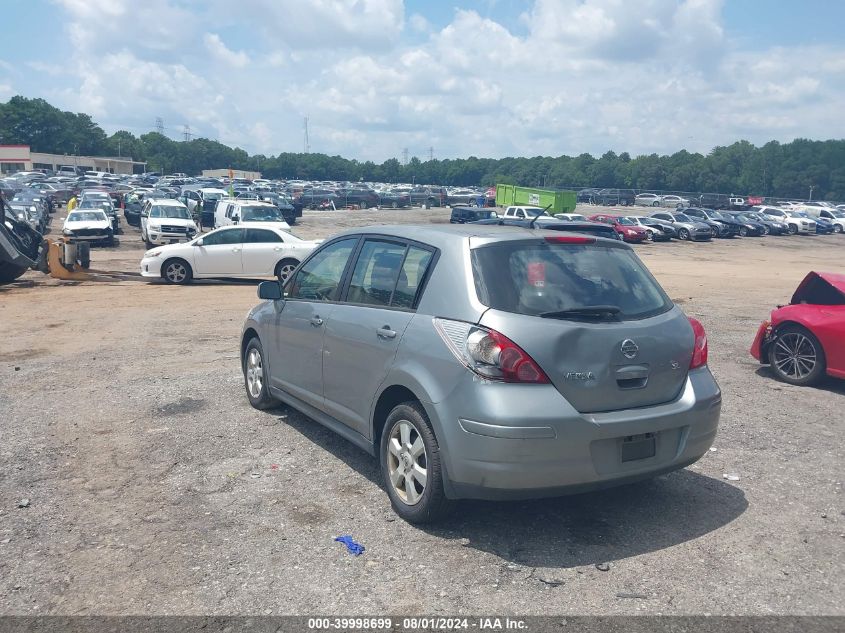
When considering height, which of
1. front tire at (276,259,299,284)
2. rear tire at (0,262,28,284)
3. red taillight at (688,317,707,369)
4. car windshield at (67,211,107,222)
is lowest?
rear tire at (0,262,28,284)

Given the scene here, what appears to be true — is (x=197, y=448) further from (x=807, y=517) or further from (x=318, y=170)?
(x=318, y=170)

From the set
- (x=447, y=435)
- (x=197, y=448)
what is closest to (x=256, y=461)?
(x=197, y=448)

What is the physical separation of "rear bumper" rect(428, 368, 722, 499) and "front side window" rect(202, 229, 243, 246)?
15017mm

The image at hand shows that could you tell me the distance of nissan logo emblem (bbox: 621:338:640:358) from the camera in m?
4.39

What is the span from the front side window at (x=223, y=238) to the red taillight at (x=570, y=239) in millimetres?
14541

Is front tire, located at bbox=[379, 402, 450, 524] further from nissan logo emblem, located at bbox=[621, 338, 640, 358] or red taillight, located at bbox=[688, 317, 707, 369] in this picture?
red taillight, located at bbox=[688, 317, 707, 369]

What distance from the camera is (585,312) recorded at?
445 centimetres

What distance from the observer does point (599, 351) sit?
14.2 feet

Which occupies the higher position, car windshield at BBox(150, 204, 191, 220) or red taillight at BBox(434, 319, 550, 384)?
red taillight at BBox(434, 319, 550, 384)

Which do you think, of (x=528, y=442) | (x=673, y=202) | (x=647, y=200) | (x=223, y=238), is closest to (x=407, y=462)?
(x=528, y=442)

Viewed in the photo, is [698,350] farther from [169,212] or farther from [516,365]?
[169,212]

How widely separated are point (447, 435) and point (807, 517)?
8.12ft

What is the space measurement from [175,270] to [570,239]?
15048mm

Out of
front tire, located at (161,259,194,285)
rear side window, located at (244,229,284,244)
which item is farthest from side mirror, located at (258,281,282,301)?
front tire, located at (161,259,194,285)
